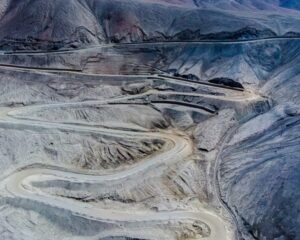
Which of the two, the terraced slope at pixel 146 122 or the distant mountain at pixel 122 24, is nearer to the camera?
the terraced slope at pixel 146 122

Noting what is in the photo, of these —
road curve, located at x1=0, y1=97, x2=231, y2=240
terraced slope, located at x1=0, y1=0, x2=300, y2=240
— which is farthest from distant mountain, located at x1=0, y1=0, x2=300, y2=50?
road curve, located at x1=0, y1=97, x2=231, y2=240

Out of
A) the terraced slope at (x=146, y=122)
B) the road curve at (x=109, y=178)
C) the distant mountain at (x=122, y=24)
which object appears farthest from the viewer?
the distant mountain at (x=122, y=24)

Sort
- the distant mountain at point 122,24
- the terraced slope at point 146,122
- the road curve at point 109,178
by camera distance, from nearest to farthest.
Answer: the road curve at point 109,178
the terraced slope at point 146,122
the distant mountain at point 122,24

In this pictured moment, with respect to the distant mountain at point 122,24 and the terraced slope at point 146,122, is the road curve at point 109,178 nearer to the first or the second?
the terraced slope at point 146,122

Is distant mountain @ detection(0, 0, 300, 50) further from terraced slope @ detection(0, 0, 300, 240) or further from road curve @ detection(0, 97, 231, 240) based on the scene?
road curve @ detection(0, 97, 231, 240)

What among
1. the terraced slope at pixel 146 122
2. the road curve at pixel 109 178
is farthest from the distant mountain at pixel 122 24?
the road curve at pixel 109 178

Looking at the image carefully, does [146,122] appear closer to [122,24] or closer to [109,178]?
[109,178]

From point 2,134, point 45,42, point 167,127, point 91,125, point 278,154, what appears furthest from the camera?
point 45,42

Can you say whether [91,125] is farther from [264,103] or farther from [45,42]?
[45,42]

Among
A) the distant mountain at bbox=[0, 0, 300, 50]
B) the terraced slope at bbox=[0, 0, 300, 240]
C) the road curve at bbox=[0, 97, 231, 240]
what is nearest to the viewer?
the road curve at bbox=[0, 97, 231, 240]

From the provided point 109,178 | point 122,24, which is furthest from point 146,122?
point 122,24

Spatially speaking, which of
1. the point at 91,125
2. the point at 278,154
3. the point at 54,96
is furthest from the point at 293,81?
the point at 54,96
